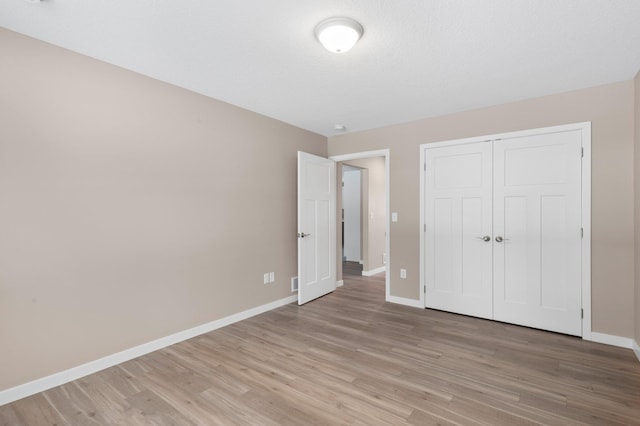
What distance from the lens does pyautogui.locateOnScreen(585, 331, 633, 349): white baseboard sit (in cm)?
285

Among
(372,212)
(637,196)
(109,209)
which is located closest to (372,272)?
(372,212)

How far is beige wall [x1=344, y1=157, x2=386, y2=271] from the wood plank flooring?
2.83 m

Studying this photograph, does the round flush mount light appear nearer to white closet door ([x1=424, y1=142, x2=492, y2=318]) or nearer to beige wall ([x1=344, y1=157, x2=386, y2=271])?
white closet door ([x1=424, y1=142, x2=492, y2=318])

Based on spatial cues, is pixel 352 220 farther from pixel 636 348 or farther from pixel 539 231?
pixel 636 348

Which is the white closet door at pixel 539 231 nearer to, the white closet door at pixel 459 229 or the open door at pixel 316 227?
the white closet door at pixel 459 229

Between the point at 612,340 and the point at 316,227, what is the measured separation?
3355mm

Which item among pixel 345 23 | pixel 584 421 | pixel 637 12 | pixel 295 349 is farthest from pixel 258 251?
pixel 637 12

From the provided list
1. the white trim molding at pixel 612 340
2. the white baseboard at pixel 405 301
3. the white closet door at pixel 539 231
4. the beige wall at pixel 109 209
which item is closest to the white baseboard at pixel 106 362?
the beige wall at pixel 109 209

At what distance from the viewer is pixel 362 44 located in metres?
2.29

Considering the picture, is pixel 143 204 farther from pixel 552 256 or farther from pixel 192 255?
pixel 552 256

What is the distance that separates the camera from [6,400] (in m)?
2.05

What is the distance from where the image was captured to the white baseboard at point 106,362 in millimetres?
2115

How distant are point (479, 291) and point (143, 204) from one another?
3.73 metres

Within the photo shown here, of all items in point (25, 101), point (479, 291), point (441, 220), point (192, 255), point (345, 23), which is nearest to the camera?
point (345, 23)
